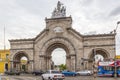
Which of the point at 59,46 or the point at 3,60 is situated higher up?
the point at 59,46

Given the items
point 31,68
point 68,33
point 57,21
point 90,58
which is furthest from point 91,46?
point 31,68

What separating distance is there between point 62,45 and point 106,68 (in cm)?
1677

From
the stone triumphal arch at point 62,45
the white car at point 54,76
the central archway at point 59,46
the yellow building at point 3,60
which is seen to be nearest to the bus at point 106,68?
the stone triumphal arch at point 62,45

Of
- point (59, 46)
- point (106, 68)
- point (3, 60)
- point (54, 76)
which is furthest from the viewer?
point (3, 60)

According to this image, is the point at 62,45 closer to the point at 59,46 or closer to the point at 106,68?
the point at 59,46

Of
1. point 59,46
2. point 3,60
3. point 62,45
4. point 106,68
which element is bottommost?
point 106,68

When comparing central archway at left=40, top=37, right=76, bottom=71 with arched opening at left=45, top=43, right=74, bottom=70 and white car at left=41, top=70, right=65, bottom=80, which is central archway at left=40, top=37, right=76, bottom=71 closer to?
arched opening at left=45, top=43, right=74, bottom=70

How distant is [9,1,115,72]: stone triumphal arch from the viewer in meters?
61.8

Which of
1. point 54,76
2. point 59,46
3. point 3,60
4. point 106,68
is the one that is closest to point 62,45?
point 59,46

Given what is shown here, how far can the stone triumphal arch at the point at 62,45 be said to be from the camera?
61844 millimetres

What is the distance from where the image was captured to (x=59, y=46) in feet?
221

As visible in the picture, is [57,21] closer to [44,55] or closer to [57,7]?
[57,7]

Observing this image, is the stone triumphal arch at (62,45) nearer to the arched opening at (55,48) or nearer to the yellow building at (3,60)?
the arched opening at (55,48)

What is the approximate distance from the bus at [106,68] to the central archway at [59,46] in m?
10.4
